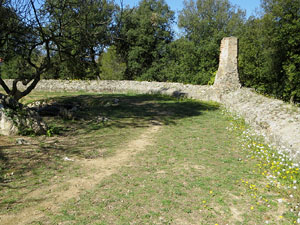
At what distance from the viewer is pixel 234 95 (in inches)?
552

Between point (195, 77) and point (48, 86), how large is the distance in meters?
14.6

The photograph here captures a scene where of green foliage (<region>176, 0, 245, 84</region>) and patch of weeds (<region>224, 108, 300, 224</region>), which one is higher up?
green foliage (<region>176, 0, 245, 84</region>)

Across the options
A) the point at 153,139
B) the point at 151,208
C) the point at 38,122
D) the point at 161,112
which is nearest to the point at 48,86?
the point at 161,112

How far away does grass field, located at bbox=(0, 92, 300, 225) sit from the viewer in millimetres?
3672

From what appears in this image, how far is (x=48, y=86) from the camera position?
2291 cm

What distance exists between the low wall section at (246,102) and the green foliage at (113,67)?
13.3 metres

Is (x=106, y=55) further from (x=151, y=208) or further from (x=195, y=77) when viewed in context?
(x=151, y=208)

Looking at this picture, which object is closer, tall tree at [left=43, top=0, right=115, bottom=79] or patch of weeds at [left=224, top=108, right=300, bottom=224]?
patch of weeds at [left=224, top=108, right=300, bottom=224]

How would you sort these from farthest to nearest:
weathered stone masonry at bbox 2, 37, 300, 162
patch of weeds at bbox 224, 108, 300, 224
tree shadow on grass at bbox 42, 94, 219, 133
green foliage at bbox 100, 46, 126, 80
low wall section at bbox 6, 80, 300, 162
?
green foliage at bbox 100, 46, 126, 80 → tree shadow on grass at bbox 42, 94, 219, 133 → weathered stone masonry at bbox 2, 37, 300, 162 → low wall section at bbox 6, 80, 300, 162 → patch of weeds at bbox 224, 108, 300, 224

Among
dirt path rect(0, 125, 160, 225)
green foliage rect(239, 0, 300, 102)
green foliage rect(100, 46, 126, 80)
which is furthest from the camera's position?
green foliage rect(100, 46, 126, 80)

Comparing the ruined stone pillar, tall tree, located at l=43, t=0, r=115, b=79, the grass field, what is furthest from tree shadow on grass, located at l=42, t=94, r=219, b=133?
tall tree, located at l=43, t=0, r=115, b=79

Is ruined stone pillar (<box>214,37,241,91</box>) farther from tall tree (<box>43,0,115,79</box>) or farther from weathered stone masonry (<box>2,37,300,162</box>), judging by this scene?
tall tree (<box>43,0,115,79</box>)

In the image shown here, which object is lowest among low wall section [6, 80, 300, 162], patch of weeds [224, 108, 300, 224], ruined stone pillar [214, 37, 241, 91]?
patch of weeds [224, 108, 300, 224]

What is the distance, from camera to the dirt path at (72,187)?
3.61 meters
